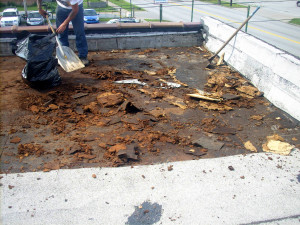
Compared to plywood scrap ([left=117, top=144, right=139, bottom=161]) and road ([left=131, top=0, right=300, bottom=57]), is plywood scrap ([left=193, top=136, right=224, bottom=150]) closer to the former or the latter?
plywood scrap ([left=117, top=144, right=139, bottom=161])

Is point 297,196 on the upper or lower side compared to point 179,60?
lower

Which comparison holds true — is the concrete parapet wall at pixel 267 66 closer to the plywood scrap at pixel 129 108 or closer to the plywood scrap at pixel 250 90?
the plywood scrap at pixel 250 90

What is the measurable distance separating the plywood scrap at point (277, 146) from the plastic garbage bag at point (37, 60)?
4.25m

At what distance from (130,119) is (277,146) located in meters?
2.37

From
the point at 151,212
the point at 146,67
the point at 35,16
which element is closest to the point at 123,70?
the point at 146,67

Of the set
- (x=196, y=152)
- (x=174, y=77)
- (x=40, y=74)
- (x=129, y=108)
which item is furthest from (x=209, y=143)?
(x=40, y=74)

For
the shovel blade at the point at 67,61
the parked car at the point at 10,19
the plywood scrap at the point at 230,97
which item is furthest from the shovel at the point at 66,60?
the parked car at the point at 10,19

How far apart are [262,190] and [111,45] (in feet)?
21.3

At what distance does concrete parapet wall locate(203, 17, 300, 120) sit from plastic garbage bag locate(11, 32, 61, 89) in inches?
173

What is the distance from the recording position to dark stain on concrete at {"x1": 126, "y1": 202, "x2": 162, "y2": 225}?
2885mm

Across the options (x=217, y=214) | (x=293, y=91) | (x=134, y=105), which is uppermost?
(x=293, y=91)

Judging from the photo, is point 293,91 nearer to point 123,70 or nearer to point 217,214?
point 217,214

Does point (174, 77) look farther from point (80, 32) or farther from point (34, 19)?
point (34, 19)

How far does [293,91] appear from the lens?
477cm
